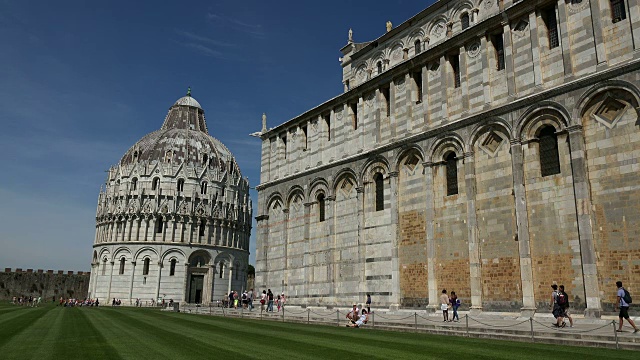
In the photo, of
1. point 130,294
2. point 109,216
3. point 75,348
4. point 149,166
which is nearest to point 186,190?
point 149,166

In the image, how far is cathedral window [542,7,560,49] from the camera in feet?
65.1

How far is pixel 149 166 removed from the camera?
77.6 m

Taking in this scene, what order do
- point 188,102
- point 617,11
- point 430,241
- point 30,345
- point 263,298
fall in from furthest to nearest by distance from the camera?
point 188,102 → point 263,298 → point 430,241 → point 617,11 → point 30,345

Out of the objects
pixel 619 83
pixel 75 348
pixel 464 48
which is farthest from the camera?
pixel 464 48

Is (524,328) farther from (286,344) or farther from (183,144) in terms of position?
(183,144)

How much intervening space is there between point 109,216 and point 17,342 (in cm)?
6665

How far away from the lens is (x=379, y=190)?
2698cm

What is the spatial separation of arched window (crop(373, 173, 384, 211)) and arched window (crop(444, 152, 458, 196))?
14.6 feet

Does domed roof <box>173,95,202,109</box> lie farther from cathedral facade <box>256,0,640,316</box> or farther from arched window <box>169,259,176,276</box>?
cathedral facade <box>256,0,640,316</box>

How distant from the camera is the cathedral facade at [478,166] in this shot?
56.7ft

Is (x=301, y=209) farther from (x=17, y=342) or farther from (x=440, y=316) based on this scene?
(x=17, y=342)

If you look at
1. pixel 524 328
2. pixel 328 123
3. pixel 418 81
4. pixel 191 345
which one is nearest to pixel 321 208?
pixel 328 123

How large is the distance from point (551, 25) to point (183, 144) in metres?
70.6

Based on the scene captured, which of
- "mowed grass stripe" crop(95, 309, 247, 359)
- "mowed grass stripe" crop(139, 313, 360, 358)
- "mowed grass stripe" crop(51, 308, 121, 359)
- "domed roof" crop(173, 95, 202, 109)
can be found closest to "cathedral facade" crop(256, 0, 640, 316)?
"mowed grass stripe" crop(139, 313, 360, 358)
